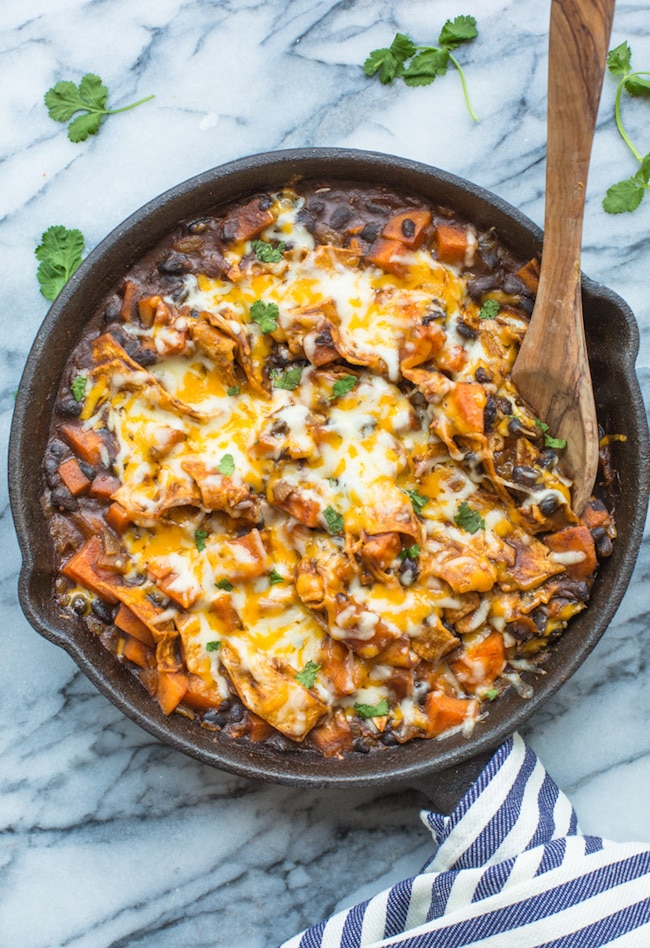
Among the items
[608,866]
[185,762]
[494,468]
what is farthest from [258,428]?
[608,866]

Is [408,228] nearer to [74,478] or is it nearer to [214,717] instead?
[74,478]

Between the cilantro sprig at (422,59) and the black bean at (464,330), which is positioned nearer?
the black bean at (464,330)

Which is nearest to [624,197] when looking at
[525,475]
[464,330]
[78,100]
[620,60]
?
[620,60]

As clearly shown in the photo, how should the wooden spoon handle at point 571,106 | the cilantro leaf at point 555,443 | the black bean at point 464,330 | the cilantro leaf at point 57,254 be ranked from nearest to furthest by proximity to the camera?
1. the wooden spoon handle at point 571,106
2. the black bean at point 464,330
3. the cilantro leaf at point 555,443
4. the cilantro leaf at point 57,254

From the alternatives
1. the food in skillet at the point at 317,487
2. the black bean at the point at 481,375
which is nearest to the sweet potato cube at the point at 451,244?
the food in skillet at the point at 317,487

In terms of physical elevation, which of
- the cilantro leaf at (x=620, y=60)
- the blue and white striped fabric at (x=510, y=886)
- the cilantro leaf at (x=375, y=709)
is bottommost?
the blue and white striped fabric at (x=510, y=886)

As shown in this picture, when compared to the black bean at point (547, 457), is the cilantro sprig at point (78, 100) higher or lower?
higher

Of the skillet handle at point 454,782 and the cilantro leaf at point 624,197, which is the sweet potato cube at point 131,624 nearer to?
the skillet handle at point 454,782

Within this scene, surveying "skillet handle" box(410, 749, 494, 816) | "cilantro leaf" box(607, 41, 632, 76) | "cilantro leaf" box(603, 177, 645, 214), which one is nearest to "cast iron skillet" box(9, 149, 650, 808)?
"skillet handle" box(410, 749, 494, 816)
